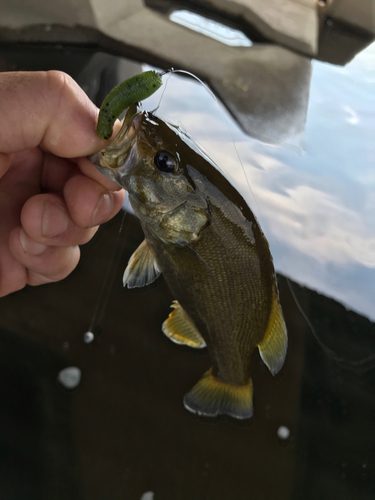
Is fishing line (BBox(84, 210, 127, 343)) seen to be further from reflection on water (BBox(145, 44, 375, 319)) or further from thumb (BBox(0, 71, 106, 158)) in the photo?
thumb (BBox(0, 71, 106, 158))

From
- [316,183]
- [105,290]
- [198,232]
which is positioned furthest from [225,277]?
[316,183]

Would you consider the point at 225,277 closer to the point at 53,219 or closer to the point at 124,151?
the point at 124,151

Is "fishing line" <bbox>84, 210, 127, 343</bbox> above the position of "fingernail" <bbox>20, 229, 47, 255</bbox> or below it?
below

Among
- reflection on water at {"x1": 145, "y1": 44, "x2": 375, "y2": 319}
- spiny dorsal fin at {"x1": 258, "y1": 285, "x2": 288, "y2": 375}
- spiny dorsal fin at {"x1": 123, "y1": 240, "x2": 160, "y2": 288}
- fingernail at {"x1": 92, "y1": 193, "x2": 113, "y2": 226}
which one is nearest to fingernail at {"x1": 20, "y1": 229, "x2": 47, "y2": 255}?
fingernail at {"x1": 92, "y1": 193, "x2": 113, "y2": 226}

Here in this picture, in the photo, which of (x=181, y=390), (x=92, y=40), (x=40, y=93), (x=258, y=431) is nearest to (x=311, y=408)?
(x=258, y=431)

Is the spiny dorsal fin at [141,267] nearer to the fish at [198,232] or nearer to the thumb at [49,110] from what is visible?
the fish at [198,232]
